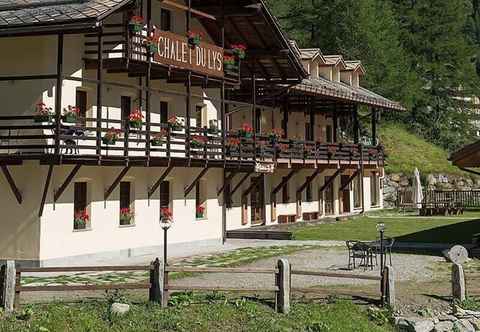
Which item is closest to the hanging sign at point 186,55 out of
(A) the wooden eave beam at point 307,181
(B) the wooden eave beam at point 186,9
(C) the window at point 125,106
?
(B) the wooden eave beam at point 186,9

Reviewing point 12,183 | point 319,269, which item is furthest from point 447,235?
point 12,183

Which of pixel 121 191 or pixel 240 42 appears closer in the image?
pixel 121 191

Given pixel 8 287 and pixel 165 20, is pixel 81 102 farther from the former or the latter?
pixel 8 287

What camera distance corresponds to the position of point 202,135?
25750mm

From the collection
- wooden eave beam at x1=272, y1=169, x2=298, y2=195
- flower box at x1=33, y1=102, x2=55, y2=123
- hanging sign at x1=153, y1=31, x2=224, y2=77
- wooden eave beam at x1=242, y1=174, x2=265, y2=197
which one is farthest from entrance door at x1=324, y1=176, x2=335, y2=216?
flower box at x1=33, y1=102, x2=55, y2=123

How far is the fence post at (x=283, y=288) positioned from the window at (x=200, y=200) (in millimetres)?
12822

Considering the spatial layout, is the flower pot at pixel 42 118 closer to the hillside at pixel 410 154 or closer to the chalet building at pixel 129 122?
the chalet building at pixel 129 122

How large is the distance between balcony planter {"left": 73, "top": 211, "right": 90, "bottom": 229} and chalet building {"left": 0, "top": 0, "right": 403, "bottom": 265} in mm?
34

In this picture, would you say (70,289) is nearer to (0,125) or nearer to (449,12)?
(0,125)

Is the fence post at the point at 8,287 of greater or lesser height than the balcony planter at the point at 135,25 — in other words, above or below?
below

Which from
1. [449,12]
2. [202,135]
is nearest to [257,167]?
[202,135]

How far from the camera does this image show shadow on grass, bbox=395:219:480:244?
88.4 ft

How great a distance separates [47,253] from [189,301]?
22.9ft

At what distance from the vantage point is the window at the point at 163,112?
2492 centimetres
